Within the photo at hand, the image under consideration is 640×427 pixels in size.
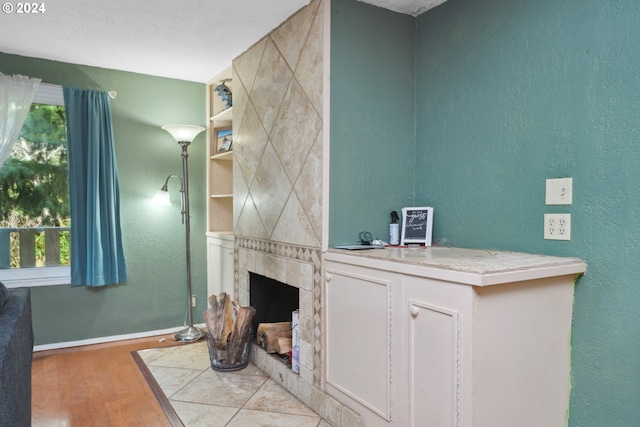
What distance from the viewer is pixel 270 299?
3.18 m

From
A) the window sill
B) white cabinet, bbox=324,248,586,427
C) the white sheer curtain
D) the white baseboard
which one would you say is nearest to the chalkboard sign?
white cabinet, bbox=324,248,586,427

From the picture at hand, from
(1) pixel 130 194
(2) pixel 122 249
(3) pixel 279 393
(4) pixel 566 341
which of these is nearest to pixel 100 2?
(1) pixel 130 194

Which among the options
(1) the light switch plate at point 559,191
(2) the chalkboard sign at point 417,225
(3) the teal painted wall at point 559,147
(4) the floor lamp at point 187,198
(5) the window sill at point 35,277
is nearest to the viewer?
(3) the teal painted wall at point 559,147

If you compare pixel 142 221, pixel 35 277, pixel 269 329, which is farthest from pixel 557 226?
pixel 35 277

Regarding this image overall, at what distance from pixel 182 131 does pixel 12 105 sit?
1164 millimetres

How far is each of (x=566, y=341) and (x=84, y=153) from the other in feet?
11.2

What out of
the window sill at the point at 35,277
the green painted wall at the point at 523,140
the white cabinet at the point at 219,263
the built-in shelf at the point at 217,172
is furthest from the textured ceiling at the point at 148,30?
the window sill at the point at 35,277

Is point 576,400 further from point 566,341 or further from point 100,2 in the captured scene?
point 100,2

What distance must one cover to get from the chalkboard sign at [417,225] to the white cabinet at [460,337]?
32 centimetres

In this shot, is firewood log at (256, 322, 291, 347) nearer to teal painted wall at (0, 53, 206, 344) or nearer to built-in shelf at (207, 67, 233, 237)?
teal painted wall at (0, 53, 206, 344)

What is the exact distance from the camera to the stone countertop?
4.74ft

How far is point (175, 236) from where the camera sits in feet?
12.5

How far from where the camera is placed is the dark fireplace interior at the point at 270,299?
10.3 ft

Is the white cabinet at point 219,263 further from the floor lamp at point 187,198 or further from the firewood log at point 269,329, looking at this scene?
the firewood log at point 269,329
